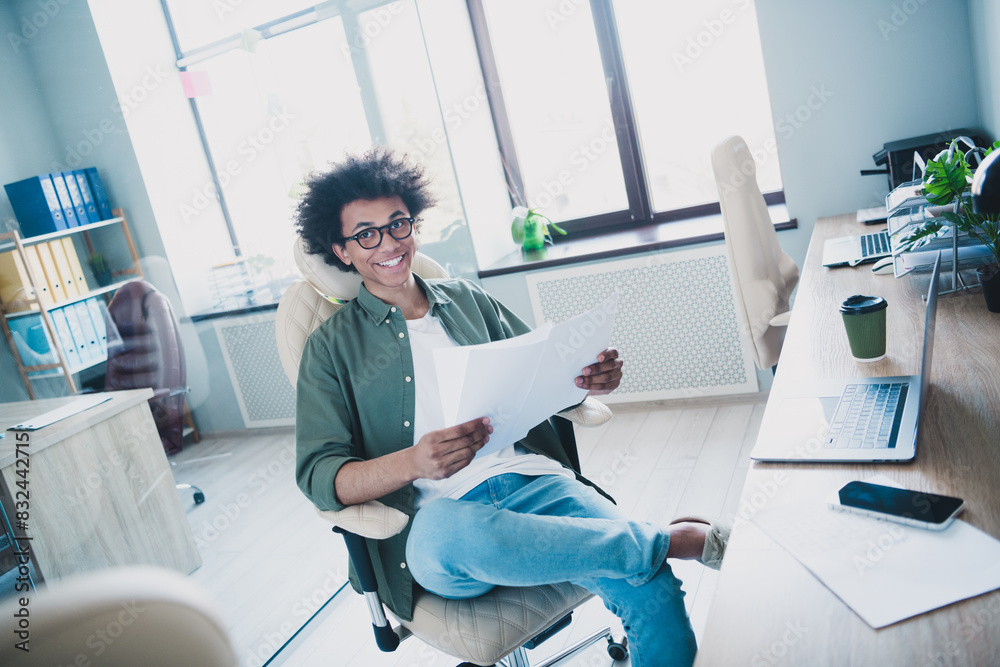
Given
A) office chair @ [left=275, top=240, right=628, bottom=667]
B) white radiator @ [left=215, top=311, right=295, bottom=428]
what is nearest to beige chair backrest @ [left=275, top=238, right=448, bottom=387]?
office chair @ [left=275, top=240, right=628, bottom=667]

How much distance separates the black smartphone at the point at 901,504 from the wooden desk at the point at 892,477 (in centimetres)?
2

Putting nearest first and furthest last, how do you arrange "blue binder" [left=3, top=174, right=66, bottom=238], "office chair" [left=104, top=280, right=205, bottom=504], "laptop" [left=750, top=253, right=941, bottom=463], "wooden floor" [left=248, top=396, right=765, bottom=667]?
"laptop" [left=750, top=253, right=941, bottom=463], "blue binder" [left=3, top=174, right=66, bottom=238], "office chair" [left=104, top=280, right=205, bottom=504], "wooden floor" [left=248, top=396, right=765, bottom=667]

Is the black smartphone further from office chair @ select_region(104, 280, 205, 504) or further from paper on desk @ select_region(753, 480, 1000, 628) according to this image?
office chair @ select_region(104, 280, 205, 504)

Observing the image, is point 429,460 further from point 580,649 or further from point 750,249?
point 750,249

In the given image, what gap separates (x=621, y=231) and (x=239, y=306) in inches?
82.9

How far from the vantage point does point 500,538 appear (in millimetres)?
1233

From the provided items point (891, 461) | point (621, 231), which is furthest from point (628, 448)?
point (891, 461)

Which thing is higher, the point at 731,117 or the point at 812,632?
the point at 731,117

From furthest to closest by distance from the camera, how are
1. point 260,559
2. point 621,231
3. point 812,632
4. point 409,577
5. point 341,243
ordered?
point 621,231 < point 260,559 < point 341,243 < point 409,577 < point 812,632

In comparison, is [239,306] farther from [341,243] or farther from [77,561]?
[77,561]

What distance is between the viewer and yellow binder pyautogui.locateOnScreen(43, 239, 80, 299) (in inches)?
53.8

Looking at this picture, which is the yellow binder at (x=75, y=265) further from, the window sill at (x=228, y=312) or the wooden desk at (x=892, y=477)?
the wooden desk at (x=892, y=477)

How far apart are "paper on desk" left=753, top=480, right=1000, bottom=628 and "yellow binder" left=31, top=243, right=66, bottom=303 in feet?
4.11

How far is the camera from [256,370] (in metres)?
1.89
